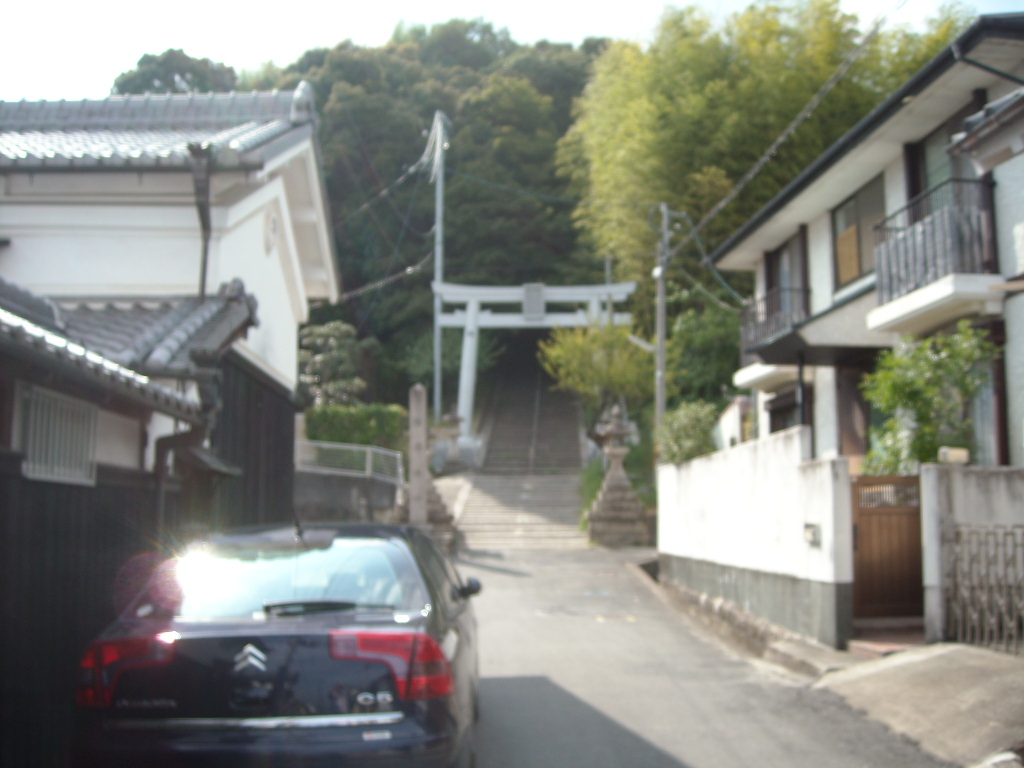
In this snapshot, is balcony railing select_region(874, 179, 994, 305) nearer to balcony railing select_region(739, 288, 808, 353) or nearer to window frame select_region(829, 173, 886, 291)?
window frame select_region(829, 173, 886, 291)

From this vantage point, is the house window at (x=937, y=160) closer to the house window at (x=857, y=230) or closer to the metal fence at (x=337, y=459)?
the house window at (x=857, y=230)

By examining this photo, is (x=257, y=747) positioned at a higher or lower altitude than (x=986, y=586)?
lower

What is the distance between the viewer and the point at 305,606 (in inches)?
179

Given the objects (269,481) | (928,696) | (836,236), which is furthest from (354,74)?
(928,696)

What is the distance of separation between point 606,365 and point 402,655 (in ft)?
94.3

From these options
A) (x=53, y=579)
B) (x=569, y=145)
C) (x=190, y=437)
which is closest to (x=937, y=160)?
(x=190, y=437)

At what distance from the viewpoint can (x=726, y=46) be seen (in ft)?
95.3

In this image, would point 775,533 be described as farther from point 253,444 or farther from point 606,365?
point 606,365

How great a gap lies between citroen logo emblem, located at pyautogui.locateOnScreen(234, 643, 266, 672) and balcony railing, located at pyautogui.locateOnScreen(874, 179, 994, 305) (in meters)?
10.4

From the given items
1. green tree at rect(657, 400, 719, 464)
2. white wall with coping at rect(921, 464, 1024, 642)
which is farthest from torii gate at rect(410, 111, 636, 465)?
white wall with coping at rect(921, 464, 1024, 642)

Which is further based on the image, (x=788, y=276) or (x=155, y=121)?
(x=788, y=276)

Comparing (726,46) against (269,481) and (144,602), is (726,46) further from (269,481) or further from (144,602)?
(144,602)

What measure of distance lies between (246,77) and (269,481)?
4634 centimetres

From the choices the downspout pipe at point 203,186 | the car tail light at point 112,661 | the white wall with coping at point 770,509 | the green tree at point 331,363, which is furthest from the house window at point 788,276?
the green tree at point 331,363
